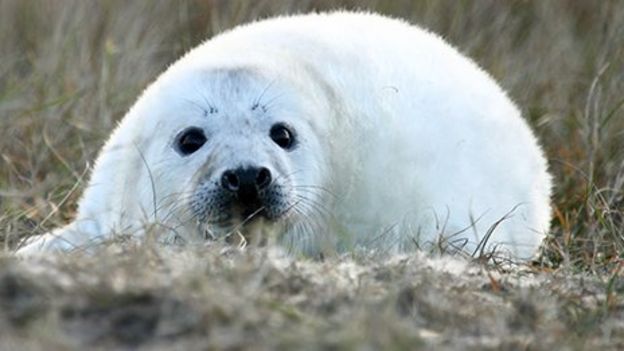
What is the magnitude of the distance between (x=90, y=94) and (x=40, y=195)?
3.99ft

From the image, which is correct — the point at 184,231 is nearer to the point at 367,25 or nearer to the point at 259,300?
the point at 367,25

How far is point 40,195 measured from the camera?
6.69m

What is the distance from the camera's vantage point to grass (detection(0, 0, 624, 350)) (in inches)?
141

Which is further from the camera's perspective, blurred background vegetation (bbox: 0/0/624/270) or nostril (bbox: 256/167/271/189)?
blurred background vegetation (bbox: 0/0/624/270)

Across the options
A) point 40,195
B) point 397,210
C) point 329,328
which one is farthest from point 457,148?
point 329,328

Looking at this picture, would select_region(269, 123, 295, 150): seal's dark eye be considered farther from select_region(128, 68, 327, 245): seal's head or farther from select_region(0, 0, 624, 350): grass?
select_region(0, 0, 624, 350): grass

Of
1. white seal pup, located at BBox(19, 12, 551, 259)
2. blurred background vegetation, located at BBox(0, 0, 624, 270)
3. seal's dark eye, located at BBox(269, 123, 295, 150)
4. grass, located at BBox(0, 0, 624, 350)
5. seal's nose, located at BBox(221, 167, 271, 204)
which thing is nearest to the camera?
grass, located at BBox(0, 0, 624, 350)

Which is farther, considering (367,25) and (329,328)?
(367,25)

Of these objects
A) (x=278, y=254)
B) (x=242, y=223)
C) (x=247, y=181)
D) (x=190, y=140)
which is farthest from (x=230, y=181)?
(x=278, y=254)

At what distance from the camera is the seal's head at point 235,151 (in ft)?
17.4

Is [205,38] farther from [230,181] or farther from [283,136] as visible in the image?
[230,181]

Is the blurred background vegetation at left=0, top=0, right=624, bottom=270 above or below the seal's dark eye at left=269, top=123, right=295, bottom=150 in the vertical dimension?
above

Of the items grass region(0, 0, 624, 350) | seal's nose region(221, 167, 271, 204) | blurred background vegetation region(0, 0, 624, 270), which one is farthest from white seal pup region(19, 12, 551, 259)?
blurred background vegetation region(0, 0, 624, 270)

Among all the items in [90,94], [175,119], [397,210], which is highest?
[90,94]
